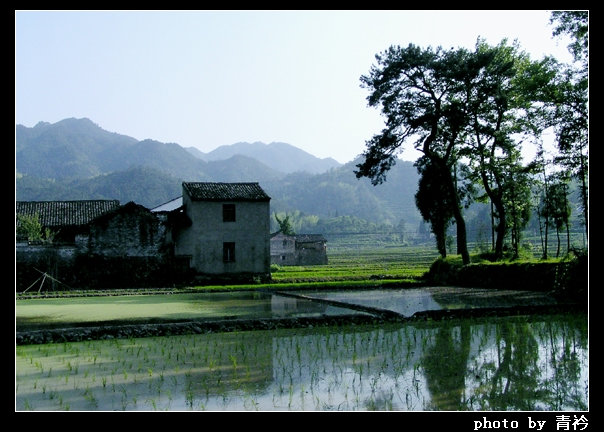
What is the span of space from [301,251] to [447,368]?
67549mm

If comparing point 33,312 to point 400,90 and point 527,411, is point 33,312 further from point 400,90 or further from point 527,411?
point 400,90

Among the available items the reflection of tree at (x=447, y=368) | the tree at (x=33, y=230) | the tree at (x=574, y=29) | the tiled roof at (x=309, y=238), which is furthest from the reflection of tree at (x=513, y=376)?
the tiled roof at (x=309, y=238)

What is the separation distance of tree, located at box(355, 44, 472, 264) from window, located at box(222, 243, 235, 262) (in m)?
9.16

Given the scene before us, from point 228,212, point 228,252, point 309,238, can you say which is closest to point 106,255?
point 228,252

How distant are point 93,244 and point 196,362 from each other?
2411 cm

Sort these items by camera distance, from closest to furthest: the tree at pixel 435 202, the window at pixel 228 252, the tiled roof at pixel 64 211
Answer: the tree at pixel 435 202 < the window at pixel 228 252 < the tiled roof at pixel 64 211

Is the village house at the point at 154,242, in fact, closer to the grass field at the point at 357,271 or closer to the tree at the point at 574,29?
the grass field at the point at 357,271

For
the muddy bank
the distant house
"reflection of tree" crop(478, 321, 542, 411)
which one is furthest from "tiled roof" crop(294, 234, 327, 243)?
"reflection of tree" crop(478, 321, 542, 411)

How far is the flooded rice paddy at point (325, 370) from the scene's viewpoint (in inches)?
275

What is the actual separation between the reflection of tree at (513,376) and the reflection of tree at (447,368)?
0.32m

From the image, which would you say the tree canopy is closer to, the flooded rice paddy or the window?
the window

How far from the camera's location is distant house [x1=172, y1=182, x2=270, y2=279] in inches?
1357

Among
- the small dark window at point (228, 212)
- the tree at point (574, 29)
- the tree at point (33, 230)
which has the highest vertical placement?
the tree at point (574, 29)
